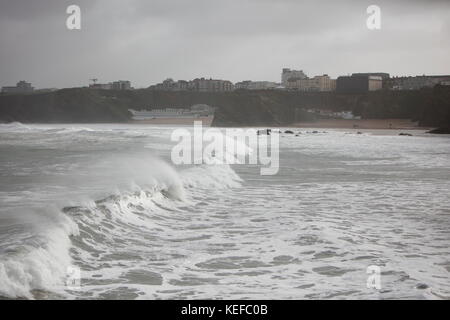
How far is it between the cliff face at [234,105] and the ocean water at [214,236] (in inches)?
2948

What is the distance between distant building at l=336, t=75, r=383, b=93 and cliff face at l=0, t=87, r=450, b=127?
1066 cm

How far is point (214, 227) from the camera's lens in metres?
9.06

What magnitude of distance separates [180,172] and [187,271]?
949 cm

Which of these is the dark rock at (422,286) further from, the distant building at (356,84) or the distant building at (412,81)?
the distant building at (412,81)

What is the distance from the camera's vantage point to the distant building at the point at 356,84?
402 ft

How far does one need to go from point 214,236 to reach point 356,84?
404 feet

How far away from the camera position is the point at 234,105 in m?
96.8

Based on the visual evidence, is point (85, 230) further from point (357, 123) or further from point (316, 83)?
point (316, 83)

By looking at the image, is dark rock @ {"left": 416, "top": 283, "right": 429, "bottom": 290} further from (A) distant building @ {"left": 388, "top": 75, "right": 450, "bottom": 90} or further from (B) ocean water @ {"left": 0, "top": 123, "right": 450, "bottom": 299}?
(A) distant building @ {"left": 388, "top": 75, "right": 450, "bottom": 90}

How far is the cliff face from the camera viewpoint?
304ft

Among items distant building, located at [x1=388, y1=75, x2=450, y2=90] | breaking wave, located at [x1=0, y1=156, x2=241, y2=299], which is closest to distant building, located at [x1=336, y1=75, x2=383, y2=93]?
distant building, located at [x1=388, y1=75, x2=450, y2=90]

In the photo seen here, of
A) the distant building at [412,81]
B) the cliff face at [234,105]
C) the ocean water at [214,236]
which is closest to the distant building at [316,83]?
the distant building at [412,81]

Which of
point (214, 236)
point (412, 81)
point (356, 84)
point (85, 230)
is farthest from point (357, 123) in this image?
point (85, 230)
